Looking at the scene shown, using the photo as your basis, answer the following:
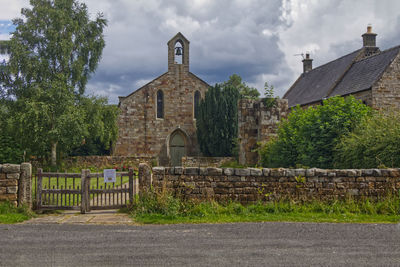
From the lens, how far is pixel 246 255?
595 centimetres

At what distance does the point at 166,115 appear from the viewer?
31672mm

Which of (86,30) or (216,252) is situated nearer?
(216,252)

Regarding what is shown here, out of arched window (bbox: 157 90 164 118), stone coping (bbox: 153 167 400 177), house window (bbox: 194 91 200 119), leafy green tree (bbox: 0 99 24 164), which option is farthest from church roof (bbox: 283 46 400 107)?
leafy green tree (bbox: 0 99 24 164)

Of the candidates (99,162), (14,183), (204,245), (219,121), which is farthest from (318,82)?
(204,245)

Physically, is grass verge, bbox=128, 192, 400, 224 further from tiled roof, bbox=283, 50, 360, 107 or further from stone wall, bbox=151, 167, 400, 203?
tiled roof, bbox=283, 50, 360, 107

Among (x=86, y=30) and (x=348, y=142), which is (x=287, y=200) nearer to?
(x=348, y=142)

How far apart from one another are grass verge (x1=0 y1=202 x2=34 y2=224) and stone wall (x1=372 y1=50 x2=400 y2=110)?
64.9 ft

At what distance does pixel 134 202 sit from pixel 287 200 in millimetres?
3908

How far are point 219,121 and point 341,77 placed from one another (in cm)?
968

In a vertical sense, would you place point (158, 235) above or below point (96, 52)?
below

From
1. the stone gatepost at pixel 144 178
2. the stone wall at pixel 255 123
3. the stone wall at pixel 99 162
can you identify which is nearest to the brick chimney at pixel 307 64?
the stone wall at pixel 99 162

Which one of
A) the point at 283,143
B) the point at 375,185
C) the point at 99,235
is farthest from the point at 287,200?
the point at 283,143

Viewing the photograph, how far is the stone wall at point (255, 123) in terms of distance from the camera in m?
18.4

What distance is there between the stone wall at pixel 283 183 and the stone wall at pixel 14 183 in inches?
125
